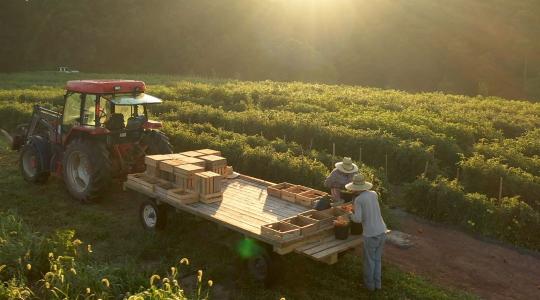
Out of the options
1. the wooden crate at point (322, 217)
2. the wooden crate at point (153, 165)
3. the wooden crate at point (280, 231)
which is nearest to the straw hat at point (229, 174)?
the wooden crate at point (153, 165)

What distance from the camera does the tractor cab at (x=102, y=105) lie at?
463 inches

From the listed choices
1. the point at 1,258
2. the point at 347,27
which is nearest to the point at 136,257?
the point at 1,258

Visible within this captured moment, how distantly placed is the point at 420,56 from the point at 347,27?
11620 mm

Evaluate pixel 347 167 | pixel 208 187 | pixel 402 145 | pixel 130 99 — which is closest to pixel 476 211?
pixel 347 167

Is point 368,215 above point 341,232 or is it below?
above

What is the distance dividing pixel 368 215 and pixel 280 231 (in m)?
1.43

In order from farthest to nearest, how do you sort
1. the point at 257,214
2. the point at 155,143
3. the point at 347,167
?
1. the point at 155,143
2. the point at 347,167
3. the point at 257,214

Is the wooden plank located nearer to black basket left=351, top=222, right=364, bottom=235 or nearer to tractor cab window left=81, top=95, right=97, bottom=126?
black basket left=351, top=222, right=364, bottom=235

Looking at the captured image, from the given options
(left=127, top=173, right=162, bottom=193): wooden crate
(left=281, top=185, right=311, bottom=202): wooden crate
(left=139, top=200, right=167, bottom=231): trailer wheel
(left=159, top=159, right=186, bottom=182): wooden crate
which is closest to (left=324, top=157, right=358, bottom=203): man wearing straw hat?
(left=281, top=185, right=311, bottom=202): wooden crate

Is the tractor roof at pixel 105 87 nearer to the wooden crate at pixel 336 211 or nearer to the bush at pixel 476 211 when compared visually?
the wooden crate at pixel 336 211

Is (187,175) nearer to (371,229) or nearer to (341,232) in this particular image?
(341,232)

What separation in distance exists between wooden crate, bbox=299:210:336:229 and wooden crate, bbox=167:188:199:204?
7.07 ft

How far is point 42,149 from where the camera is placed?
12844 millimetres

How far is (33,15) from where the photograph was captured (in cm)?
6969
